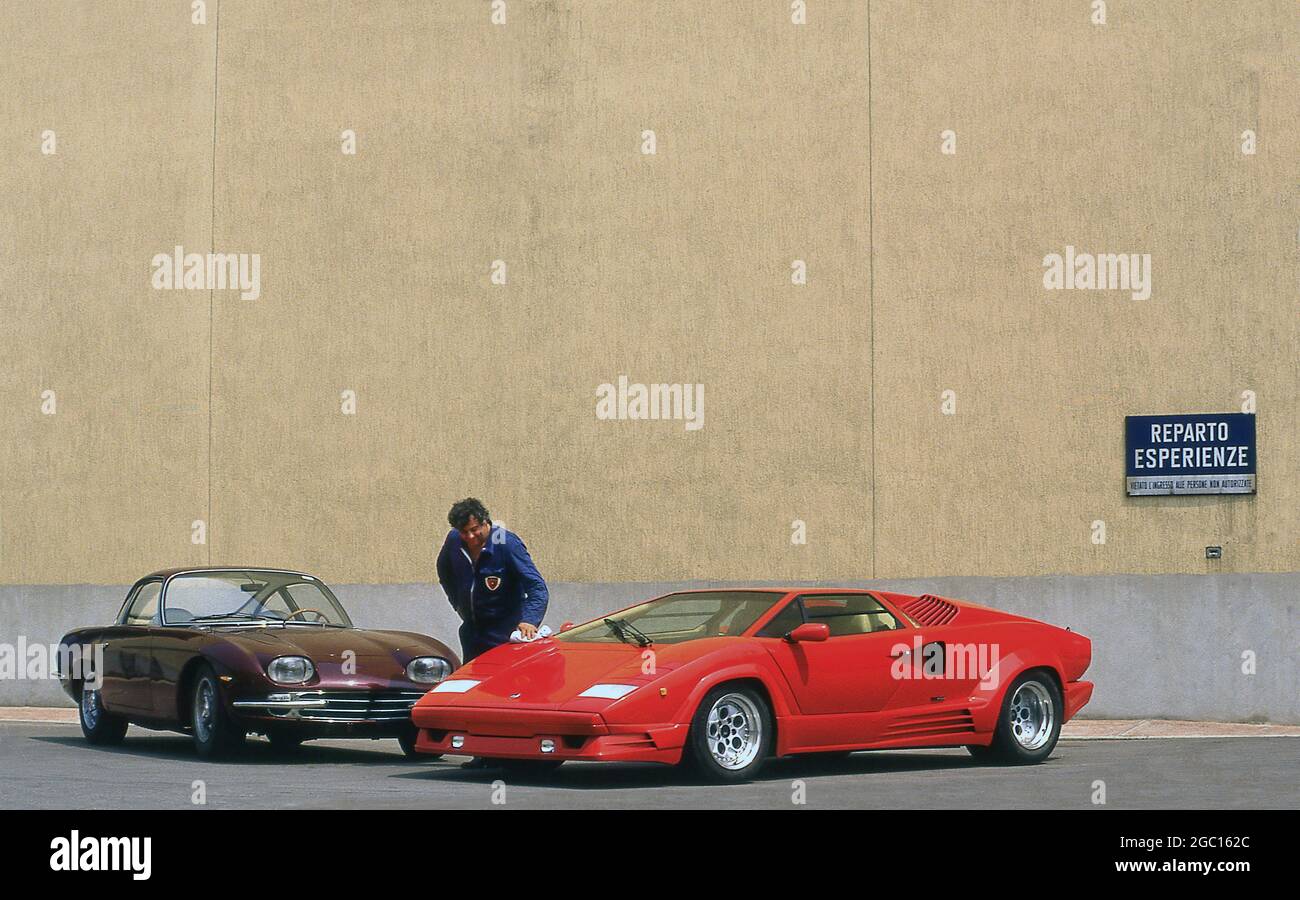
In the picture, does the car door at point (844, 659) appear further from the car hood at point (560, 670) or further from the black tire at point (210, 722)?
the black tire at point (210, 722)

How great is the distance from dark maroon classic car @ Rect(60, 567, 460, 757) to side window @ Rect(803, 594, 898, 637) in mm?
2724

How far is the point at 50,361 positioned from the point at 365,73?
4603 mm

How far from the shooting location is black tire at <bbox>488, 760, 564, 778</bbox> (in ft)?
37.5

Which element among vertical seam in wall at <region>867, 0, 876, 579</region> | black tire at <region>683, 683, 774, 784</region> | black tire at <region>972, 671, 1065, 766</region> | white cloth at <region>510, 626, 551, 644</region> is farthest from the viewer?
vertical seam in wall at <region>867, 0, 876, 579</region>

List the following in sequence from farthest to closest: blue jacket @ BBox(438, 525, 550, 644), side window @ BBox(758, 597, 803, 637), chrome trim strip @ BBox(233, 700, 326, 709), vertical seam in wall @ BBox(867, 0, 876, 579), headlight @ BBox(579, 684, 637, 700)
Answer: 1. vertical seam in wall @ BBox(867, 0, 876, 579)
2. blue jacket @ BBox(438, 525, 550, 644)
3. chrome trim strip @ BBox(233, 700, 326, 709)
4. side window @ BBox(758, 597, 803, 637)
5. headlight @ BBox(579, 684, 637, 700)

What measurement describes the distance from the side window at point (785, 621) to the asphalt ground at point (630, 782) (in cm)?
86

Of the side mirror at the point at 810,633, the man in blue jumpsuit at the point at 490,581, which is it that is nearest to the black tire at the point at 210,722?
the man in blue jumpsuit at the point at 490,581

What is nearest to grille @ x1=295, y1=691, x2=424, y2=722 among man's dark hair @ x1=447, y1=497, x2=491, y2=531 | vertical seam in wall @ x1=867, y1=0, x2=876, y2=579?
man's dark hair @ x1=447, y1=497, x2=491, y2=531

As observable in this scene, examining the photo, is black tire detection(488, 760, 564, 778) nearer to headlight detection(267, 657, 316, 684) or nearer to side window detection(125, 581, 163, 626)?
headlight detection(267, 657, 316, 684)

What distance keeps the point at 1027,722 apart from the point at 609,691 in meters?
3.33

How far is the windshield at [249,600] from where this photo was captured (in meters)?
13.6

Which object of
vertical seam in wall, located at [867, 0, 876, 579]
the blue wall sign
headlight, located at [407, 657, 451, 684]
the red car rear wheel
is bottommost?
the red car rear wheel

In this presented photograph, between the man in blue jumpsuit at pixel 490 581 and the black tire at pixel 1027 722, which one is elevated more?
the man in blue jumpsuit at pixel 490 581
